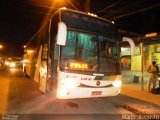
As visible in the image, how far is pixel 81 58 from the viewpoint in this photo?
9812 millimetres

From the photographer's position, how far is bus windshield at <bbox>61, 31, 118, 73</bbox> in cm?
961

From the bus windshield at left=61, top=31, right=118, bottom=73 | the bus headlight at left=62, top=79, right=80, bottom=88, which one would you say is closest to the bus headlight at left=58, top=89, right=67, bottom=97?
the bus headlight at left=62, top=79, right=80, bottom=88

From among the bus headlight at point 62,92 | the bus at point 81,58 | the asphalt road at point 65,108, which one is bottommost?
the asphalt road at point 65,108

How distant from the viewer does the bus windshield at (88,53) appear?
9609 mm

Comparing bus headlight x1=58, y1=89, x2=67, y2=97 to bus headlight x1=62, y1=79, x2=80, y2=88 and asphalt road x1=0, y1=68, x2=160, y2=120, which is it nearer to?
bus headlight x1=62, y1=79, x2=80, y2=88

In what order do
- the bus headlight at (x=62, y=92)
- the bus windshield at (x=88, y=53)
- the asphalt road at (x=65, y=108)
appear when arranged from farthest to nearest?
the bus windshield at (x=88, y=53), the bus headlight at (x=62, y=92), the asphalt road at (x=65, y=108)

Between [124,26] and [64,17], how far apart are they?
33.2 metres

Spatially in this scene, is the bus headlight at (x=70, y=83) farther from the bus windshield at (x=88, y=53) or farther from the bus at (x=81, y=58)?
the bus windshield at (x=88, y=53)

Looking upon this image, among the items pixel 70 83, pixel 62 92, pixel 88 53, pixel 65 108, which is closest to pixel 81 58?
pixel 88 53

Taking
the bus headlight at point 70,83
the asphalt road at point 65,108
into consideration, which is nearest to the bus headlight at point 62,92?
the bus headlight at point 70,83

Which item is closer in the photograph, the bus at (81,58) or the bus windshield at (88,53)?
the bus at (81,58)

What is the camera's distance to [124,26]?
42.1 m

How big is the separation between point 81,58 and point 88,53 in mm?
393

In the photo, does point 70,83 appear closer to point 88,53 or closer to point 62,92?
point 62,92
